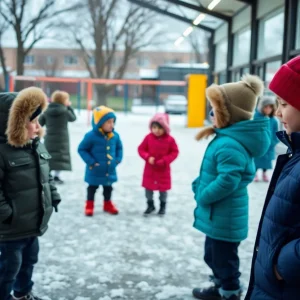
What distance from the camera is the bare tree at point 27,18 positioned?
23.8 metres

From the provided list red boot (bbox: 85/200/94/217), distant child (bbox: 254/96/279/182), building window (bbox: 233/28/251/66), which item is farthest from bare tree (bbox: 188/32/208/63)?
red boot (bbox: 85/200/94/217)

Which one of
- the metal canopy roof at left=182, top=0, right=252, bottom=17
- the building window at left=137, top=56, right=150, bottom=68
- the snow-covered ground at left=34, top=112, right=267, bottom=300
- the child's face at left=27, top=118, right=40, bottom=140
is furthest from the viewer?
the building window at left=137, top=56, right=150, bottom=68

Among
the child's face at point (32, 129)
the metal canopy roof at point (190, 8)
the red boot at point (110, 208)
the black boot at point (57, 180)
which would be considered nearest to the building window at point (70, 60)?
the metal canopy roof at point (190, 8)

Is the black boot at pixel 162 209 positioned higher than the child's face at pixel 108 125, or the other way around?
the child's face at pixel 108 125

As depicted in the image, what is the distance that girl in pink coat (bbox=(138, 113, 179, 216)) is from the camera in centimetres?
517

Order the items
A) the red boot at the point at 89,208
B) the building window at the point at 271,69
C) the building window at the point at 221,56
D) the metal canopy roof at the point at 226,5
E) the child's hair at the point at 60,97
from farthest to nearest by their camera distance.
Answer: the building window at the point at 221,56 → the metal canopy roof at the point at 226,5 → the building window at the point at 271,69 → the child's hair at the point at 60,97 → the red boot at the point at 89,208

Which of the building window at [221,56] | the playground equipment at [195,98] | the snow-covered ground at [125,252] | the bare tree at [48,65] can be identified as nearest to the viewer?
the snow-covered ground at [125,252]

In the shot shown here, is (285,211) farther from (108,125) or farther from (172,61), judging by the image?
(172,61)

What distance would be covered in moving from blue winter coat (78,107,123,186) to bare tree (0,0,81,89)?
20.2m

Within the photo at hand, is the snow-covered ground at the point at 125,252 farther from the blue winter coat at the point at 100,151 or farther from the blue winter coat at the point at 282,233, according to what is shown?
the blue winter coat at the point at 282,233

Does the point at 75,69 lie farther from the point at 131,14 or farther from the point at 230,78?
the point at 230,78

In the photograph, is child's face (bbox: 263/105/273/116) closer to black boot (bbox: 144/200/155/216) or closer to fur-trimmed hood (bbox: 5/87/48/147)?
black boot (bbox: 144/200/155/216)

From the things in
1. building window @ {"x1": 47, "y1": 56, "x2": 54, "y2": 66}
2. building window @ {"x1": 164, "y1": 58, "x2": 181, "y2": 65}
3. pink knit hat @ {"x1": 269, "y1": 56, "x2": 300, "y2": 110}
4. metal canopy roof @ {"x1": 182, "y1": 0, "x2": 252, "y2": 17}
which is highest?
building window @ {"x1": 164, "y1": 58, "x2": 181, "y2": 65}

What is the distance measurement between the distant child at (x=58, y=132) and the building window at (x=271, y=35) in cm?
449
